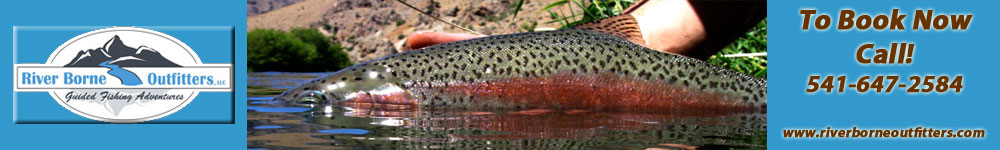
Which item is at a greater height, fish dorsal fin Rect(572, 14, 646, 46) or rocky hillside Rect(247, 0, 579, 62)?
rocky hillside Rect(247, 0, 579, 62)

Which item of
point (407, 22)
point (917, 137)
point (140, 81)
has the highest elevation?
point (407, 22)

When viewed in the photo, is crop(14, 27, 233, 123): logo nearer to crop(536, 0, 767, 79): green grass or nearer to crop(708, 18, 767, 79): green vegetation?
crop(536, 0, 767, 79): green grass

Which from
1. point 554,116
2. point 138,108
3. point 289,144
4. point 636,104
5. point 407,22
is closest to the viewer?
point 289,144

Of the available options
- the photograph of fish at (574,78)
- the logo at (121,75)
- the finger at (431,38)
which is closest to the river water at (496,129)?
the photograph of fish at (574,78)

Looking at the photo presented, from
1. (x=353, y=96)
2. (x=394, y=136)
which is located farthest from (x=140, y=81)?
(x=353, y=96)

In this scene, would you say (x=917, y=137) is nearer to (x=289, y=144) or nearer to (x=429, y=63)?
(x=289, y=144)

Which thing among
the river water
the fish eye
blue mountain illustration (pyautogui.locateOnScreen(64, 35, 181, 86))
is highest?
blue mountain illustration (pyautogui.locateOnScreen(64, 35, 181, 86))

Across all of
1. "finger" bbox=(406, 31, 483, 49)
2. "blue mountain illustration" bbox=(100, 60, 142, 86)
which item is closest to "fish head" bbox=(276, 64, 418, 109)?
"finger" bbox=(406, 31, 483, 49)
